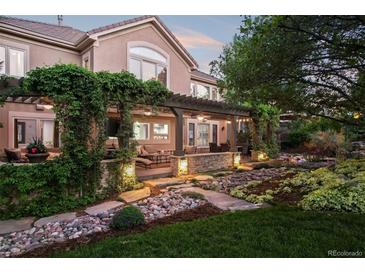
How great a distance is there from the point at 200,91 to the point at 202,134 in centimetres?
356

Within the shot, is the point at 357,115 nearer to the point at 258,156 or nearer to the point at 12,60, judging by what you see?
the point at 258,156

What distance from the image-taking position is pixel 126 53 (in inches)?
479

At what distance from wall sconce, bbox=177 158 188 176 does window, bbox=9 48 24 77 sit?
27.7 feet

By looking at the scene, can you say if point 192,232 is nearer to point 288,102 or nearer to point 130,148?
point 130,148

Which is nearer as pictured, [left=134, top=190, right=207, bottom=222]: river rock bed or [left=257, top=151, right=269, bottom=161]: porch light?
[left=134, top=190, right=207, bottom=222]: river rock bed

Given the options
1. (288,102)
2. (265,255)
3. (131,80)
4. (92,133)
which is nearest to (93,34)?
(131,80)

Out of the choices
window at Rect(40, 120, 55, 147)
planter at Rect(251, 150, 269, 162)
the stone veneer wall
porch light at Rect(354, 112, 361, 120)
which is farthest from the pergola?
window at Rect(40, 120, 55, 147)

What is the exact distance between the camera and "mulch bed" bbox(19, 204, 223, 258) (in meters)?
3.95

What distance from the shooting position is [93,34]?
Answer: 1080cm

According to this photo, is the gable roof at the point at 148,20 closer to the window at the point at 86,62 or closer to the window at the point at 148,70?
the window at the point at 86,62

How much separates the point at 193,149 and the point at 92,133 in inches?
379

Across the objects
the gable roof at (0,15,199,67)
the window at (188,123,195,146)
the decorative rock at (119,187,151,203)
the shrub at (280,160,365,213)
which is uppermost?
the gable roof at (0,15,199,67)

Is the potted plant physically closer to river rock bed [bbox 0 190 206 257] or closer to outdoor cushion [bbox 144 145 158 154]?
river rock bed [bbox 0 190 206 257]

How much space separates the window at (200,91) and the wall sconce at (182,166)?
26.0 feet
